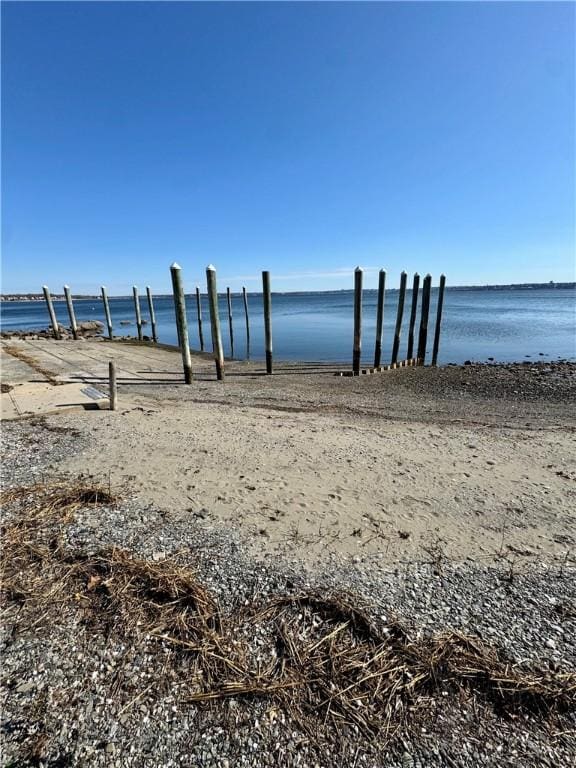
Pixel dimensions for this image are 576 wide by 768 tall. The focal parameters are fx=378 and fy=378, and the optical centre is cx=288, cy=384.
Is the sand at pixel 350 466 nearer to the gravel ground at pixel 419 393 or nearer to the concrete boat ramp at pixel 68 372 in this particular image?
the gravel ground at pixel 419 393

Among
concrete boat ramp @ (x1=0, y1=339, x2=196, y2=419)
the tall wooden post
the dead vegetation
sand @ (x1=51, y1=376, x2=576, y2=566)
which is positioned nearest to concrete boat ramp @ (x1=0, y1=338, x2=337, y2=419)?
concrete boat ramp @ (x1=0, y1=339, x2=196, y2=419)

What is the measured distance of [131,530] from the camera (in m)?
3.87

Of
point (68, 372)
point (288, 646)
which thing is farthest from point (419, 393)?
point (68, 372)

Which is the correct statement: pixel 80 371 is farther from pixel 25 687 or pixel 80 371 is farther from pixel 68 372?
pixel 25 687

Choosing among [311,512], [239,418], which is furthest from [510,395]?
[311,512]

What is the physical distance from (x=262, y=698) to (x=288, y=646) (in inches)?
14.8

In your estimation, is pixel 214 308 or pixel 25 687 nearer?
pixel 25 687

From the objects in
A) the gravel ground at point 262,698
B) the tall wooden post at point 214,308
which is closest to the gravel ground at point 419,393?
the tall wooden post at point 214,308

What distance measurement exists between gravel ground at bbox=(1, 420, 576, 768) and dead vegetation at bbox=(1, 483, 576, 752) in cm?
6

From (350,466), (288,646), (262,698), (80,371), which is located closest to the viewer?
(262,698)

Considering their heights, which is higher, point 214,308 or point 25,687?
point 214,308

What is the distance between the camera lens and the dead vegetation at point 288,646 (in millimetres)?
2246

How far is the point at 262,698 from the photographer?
2250mm

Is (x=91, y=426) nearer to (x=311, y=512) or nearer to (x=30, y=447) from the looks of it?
(x=30, y=447)
